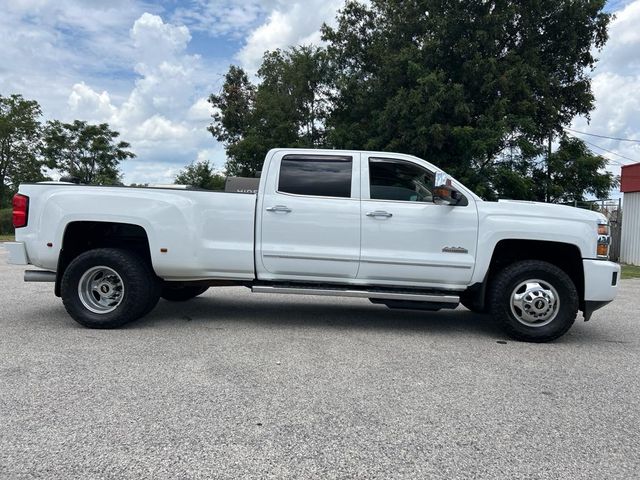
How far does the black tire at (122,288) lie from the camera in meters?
5.82

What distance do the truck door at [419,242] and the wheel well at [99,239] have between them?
2.59 meters

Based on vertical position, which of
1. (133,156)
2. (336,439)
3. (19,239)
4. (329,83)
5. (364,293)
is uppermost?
(329,83)

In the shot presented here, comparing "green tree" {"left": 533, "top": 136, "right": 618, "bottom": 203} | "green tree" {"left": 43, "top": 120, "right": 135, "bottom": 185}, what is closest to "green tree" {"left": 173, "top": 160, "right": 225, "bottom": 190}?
"green tree" {"left": 43, "top": 120, "right": 135, "bottom": 185}

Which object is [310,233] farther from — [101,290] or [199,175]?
[199,175]

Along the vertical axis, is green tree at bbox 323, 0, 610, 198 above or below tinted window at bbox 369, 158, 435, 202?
above

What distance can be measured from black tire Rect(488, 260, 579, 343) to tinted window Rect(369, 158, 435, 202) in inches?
49.6

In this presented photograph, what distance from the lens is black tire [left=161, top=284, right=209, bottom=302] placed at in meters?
7.32

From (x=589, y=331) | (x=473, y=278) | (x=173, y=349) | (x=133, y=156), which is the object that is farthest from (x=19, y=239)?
(x=133, y=156)

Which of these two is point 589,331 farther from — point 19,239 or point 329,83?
point 329,83

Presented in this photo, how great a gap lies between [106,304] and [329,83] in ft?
85.3

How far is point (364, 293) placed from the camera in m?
5.70

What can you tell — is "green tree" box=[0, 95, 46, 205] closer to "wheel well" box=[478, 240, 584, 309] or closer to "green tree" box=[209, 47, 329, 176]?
"green tree" box=[209, 47, 329, 176]

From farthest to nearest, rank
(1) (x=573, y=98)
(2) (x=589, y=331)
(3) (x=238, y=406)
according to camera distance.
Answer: (1) (x=573, y=98)
(2) (x=589, y=331)
(3) (x=238, y=406)

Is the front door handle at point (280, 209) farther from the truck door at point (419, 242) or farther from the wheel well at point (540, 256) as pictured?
the wheel well at point (540, 256)
